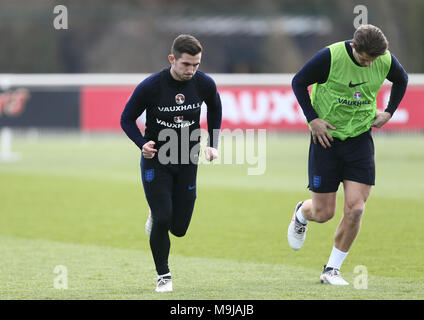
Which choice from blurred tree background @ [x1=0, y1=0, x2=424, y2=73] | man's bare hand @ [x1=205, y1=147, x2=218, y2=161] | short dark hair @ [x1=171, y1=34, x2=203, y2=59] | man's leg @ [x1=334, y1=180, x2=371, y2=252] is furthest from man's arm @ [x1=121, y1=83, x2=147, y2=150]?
blurred tree background @ [x1=0, y1=0, x2=424, y2=73]

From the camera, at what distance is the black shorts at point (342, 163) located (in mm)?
7613

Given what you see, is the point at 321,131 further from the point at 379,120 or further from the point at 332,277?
the point at 332,277

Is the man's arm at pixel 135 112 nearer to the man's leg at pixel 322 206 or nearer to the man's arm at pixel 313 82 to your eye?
the man's arm at pixel 313 82

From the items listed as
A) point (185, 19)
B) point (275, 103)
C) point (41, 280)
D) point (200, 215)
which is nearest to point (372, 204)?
point (200, 215)

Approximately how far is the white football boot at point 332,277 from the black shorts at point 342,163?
709mm

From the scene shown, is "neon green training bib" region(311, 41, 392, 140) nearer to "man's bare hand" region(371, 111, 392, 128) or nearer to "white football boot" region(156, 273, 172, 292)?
"man's bare hand" region(371, 111, 392, 128)

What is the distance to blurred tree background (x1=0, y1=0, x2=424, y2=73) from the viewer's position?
45.0 metres

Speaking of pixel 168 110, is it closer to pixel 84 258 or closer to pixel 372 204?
pixel 84 258

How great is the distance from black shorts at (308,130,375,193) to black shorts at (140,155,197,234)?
110 cm

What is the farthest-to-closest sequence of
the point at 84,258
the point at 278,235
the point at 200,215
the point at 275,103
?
1. the point at 275,103
2. the point at 200,215
3. the point at 278,235
4. the point at 84,258

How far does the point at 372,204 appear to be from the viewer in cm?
1377

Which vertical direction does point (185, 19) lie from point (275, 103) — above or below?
above

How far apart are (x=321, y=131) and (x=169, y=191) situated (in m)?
1.42
